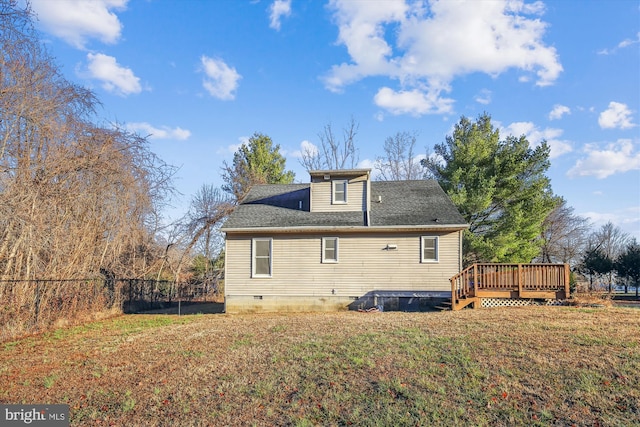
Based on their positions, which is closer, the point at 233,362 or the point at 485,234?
the point at 233,362

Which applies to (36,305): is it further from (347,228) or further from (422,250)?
(422,250)

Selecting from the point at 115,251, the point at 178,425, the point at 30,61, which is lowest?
the point at 178,425

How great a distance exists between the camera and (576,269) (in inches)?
1150

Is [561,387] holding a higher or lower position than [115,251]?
lower

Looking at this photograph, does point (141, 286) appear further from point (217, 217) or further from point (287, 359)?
point (287, 359)

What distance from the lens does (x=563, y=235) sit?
33188 millimetres

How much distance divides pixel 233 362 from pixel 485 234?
17476 millimetres

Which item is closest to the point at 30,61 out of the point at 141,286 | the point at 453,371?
the point at 141,286

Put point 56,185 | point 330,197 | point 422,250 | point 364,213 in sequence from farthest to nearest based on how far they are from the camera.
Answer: point 330,197 → point 364,213 → point 422,250 → point 56,185

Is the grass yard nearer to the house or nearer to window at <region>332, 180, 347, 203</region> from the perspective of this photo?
the house

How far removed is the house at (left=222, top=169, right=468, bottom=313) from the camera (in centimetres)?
1418

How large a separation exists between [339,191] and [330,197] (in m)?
0.43

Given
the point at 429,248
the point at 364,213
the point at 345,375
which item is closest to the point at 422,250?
the point at 429,248

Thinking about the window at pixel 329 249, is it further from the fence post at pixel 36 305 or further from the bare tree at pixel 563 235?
the bare tree at pixel 563 235
